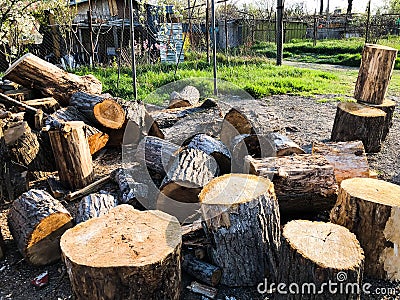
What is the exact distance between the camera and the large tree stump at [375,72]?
4762 mm

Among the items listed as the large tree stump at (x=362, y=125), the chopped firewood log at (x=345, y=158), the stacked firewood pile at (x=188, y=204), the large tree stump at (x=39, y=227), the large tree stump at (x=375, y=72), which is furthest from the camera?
the large tree stump at (x=375, y=72)

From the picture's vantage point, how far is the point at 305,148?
178 inches

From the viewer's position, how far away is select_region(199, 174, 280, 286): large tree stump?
2389 millimetres

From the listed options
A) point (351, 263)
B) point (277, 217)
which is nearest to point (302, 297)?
point (351, 263)

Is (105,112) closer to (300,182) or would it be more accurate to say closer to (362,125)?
(300,182)

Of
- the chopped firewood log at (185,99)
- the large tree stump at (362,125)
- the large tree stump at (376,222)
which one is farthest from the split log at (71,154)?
the large tree stump at (362,125)

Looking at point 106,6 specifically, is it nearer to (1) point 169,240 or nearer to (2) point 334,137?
(2) point 334,137

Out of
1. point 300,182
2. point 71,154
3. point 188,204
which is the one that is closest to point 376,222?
point 300,182

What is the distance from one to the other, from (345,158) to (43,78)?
14.4 ft

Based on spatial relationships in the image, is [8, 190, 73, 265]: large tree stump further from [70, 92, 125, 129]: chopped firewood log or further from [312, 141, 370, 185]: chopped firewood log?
[312, 141, 370, 185]: chopped firewood log

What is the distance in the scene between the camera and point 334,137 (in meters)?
4.84

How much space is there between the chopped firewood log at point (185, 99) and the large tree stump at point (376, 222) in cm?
331

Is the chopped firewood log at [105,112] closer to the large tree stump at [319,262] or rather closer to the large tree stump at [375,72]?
the large tree stump at [319,262]

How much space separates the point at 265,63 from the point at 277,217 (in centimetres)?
982
